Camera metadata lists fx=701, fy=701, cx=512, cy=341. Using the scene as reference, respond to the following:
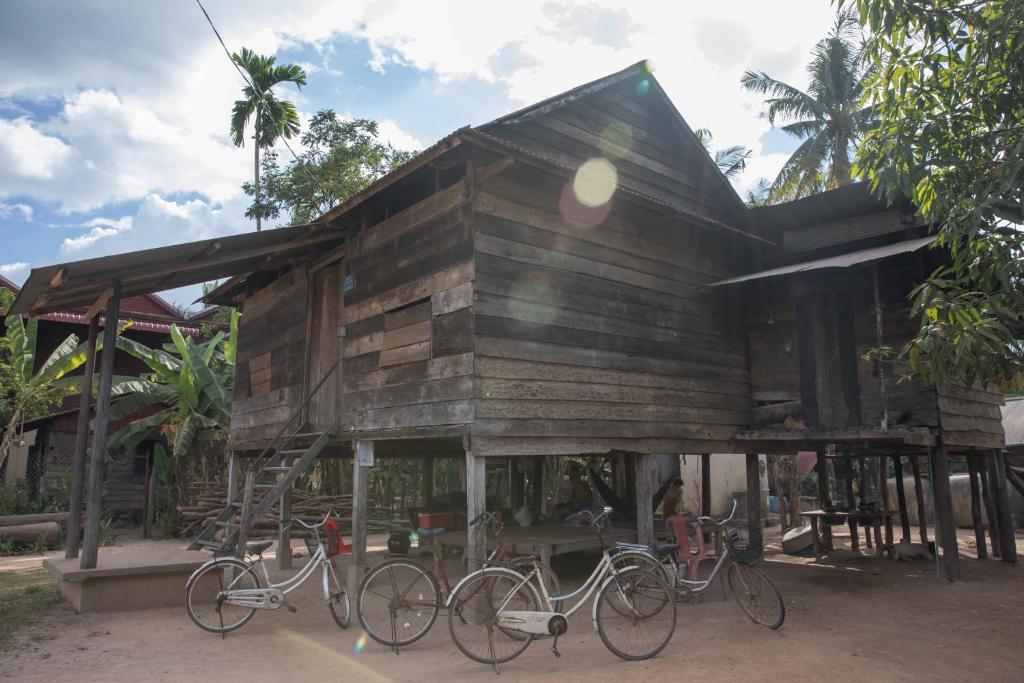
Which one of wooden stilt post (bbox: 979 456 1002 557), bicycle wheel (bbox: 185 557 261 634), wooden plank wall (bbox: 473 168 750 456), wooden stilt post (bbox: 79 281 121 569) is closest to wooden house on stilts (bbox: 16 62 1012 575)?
wooden plank wall (bbox: 473 168 750 456)

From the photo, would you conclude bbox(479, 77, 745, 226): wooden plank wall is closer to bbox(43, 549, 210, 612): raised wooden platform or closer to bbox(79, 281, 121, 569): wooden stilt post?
bbox(79, 281, 121, 569): wooden stilt post

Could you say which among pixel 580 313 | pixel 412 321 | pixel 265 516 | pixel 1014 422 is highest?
pixel 580 313

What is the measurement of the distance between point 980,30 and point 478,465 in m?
6.16

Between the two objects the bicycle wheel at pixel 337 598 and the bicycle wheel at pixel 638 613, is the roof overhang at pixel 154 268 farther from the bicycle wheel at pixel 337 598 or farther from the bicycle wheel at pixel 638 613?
the bicycle wheel at pixel 638 613

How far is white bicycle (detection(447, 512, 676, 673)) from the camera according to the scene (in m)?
5.99

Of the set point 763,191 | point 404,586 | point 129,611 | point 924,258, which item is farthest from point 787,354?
point 763,191

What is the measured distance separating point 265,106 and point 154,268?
19.5 meters

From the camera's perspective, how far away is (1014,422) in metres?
22.5

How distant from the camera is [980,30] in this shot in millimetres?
5891

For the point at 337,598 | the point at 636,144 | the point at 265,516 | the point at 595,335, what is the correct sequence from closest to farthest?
the point at 337,598 → the point at 595,335 → the point at 636,144 → the point at 265,516

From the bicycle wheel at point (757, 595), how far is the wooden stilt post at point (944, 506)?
14.5ft

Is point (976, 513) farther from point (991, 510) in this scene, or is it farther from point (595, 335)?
point (595, 335)

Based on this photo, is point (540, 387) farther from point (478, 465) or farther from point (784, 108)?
point (784, 108)

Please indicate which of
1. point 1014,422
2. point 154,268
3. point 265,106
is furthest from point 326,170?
point 1014,422
